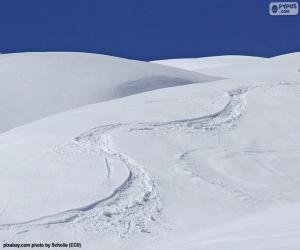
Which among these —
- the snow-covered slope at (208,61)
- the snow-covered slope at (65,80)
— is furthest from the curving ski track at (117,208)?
the snow-covered slope at (208,61)

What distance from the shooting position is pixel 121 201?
5852 millimetres

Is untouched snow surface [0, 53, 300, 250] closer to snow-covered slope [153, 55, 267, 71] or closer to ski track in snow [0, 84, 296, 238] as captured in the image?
ski track in snow [0, 84, 296, 238]

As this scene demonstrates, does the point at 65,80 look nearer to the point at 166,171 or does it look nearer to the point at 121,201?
the point at 166,171

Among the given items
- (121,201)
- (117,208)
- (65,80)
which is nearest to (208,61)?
(65,80)

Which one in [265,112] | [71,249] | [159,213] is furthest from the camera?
[265,112]

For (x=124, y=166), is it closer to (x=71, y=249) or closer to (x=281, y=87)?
(x=71, y=249)

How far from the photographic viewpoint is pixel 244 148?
730cm

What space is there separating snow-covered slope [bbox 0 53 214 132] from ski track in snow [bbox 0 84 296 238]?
460 centimetres

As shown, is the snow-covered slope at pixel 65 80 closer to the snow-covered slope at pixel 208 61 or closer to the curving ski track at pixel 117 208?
the curving ski track at pixel 117 208

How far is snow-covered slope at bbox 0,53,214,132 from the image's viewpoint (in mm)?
12461

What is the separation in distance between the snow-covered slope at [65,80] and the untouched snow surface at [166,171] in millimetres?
3664

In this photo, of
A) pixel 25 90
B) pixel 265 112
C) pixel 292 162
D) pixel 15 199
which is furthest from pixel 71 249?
pixel 25 90

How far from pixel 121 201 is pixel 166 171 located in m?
0.82

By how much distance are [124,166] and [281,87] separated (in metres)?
3.64
